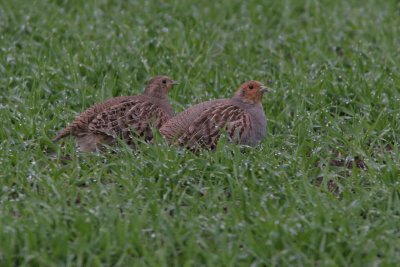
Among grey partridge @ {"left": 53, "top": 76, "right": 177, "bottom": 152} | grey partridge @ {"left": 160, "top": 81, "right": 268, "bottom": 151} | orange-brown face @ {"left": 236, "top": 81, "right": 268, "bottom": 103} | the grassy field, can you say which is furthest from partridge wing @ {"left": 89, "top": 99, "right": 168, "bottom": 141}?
orange-brown face @ {"left": 236, "top": 81, "right": 268, "bottom": 103}

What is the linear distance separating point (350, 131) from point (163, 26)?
289cm

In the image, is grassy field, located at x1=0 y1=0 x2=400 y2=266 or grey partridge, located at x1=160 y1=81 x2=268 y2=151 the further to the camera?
grey partridge, located at x1=160 y1=81 x2=268 y2=151

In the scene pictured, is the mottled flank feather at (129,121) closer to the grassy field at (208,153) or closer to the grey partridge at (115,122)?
the grey partridge at (115,122)

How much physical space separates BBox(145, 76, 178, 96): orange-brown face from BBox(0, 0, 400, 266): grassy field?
0.31m

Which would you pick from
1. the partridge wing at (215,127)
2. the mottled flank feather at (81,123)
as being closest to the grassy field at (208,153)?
the mottled flank feather at (81,123)

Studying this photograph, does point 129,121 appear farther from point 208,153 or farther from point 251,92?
point 251,92

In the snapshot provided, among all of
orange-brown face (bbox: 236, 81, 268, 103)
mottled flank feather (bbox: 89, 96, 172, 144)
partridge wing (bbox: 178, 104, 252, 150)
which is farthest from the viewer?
orange-brown face (bbox: 236, 81, 268, 103)

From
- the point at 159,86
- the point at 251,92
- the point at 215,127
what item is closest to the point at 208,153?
the point at 215,127

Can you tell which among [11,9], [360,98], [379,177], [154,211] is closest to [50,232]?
[154,211]

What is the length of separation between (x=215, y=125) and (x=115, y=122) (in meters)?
0.69

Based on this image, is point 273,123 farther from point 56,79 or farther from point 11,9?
point 11,9

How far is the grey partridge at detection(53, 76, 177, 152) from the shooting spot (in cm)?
588

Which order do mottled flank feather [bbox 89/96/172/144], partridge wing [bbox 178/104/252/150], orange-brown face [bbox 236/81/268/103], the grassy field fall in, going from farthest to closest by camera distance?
orange-brown face [bbox 236/81/268/103], mottled flank feather [bbox 89/96/172/144], partridge wing [bbox 178/104/252/150], the grassy field

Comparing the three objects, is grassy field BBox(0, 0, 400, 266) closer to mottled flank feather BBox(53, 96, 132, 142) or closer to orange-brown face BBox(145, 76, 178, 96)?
mottled flank feather BBox(53, 96, 132, 142)
